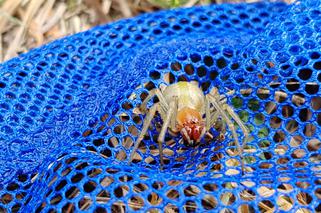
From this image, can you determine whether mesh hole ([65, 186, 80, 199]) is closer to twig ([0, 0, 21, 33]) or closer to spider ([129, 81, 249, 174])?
spider ([129, 81, 249, 174])

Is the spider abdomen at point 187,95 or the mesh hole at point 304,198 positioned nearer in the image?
the mesh hole at point 304,198

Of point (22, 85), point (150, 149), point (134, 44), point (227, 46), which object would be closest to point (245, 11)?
point (227, 46)

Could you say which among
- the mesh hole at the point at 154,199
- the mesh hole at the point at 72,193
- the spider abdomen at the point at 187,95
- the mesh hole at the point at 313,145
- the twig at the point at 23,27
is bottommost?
the mesh hole at the point at 154,199

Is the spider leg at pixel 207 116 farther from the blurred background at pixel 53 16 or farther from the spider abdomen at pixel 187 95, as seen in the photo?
the blurred background at pixel 53 16

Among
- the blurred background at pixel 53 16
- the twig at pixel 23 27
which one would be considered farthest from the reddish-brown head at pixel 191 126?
the twig at pixel 23 27

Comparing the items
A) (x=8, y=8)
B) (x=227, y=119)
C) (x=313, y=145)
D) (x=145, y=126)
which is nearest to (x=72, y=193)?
(x=145, y=126)

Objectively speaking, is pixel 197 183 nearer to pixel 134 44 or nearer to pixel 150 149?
pixel 150 149

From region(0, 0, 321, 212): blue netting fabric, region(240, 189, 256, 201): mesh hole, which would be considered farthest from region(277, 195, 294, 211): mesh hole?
region(240, 189, 256, 201): mesh hole
